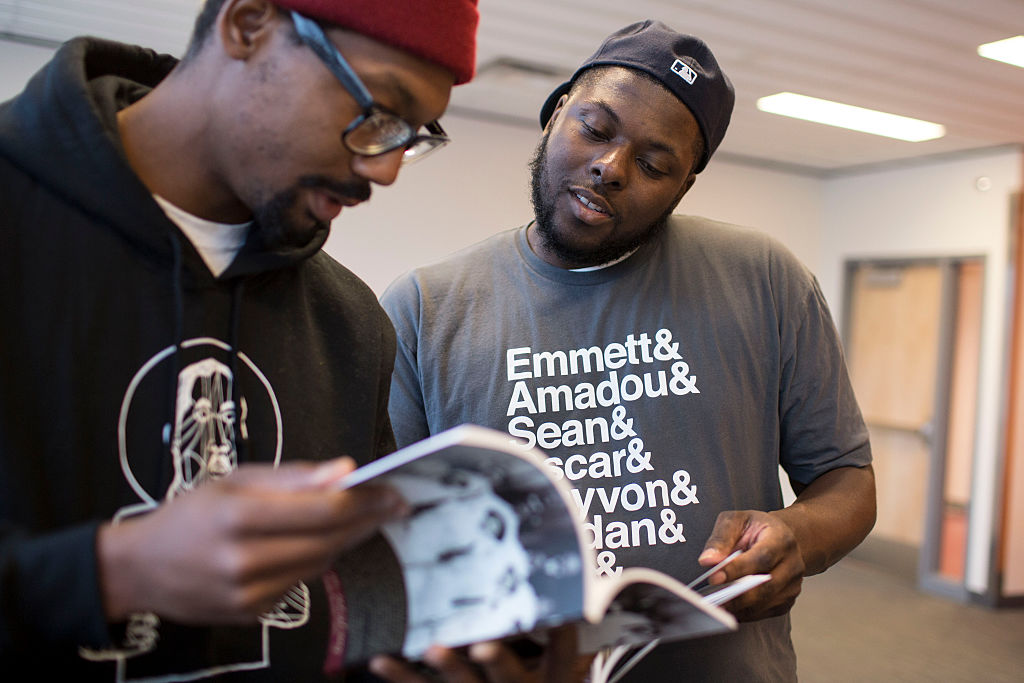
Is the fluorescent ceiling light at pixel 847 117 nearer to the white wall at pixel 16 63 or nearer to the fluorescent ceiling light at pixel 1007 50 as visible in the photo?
the fluorescent ceiling light at pixel 1007 50

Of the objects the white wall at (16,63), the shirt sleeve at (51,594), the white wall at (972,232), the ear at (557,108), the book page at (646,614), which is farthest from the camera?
the white wall at (972,232)

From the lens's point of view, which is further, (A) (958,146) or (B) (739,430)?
(A) (958,146)

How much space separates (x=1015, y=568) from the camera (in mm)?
6098

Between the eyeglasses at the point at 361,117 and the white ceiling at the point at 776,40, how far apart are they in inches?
120

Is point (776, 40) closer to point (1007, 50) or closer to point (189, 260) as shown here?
point (1007, 50)

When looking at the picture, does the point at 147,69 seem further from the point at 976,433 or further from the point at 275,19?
the point at 976,433

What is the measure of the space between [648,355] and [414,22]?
828mm

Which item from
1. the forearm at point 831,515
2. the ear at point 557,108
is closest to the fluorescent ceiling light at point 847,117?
the ear at point 557,108

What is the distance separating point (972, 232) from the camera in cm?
643

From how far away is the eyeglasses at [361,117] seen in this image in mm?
989

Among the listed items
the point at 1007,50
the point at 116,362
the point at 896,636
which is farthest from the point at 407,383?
the point at 896,636

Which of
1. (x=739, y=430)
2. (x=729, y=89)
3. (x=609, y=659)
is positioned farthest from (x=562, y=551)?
(x=729, y=89)

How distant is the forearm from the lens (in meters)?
1.48

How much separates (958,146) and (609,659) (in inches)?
247
